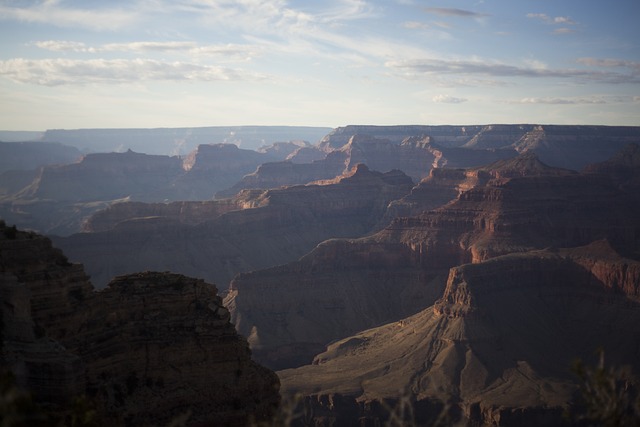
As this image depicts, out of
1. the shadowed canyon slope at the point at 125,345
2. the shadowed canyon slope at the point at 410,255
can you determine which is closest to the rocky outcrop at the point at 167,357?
the shadowed canyon slope at the point at 125,345

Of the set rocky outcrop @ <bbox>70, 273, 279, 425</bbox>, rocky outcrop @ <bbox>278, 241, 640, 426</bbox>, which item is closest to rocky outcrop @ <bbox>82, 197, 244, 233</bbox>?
rocky outcrop @ <bbox>278, 241, 640, 426</bbox>

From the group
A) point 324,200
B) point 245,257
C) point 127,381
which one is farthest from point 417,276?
point 127,381

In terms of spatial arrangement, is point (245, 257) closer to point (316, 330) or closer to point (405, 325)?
point (316, 330)

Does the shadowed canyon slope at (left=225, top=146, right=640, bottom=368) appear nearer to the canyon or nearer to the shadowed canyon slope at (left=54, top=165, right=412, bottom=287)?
the canyon

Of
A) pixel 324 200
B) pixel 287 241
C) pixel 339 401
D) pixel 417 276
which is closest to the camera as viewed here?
pixel 339 401

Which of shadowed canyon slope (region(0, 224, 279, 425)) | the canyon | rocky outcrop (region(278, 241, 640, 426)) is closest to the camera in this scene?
shadowed canyon slope (region(0, 224, 279, 425))

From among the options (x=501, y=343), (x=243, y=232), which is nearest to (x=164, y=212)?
(x=243, y=232)

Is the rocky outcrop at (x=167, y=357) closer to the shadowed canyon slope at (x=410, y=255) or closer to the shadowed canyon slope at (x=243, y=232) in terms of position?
the shadowed canyon slope at (x=410, y=255)
